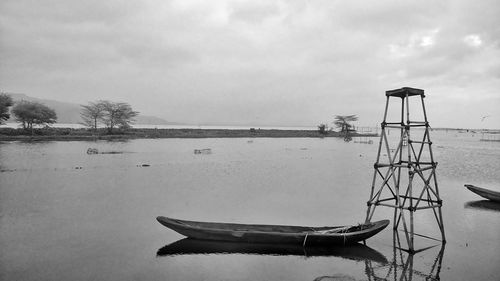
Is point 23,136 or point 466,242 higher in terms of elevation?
point 23,136

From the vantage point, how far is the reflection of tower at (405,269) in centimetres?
927

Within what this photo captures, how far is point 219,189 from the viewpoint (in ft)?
71.1

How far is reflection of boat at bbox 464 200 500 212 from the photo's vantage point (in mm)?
17316

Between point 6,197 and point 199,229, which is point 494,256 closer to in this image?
point 199,229

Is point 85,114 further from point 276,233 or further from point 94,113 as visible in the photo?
point 276,233

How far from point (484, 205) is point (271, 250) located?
46.0 ft

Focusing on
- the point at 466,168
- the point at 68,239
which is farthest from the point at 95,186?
the point at 466,168

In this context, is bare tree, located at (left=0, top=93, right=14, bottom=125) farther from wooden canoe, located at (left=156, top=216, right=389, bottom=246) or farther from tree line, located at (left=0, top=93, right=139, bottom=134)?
wooden canoe, located at (left=156, top=216, right=389, bottom=246)

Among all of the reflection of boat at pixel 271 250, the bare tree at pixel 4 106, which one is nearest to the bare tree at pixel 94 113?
the bare tree at pixel 4 106

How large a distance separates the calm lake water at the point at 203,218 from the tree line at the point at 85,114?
126 feet

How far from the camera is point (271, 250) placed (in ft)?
35.7

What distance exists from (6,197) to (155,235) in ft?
35.6

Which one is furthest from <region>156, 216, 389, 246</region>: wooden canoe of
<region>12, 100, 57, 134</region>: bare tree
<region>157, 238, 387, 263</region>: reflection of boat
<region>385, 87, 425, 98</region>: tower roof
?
<region>12, 100, 57, 134</region>: bare tree

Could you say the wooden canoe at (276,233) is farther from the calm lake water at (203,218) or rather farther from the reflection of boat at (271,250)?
the calm lake water at (203,218)
